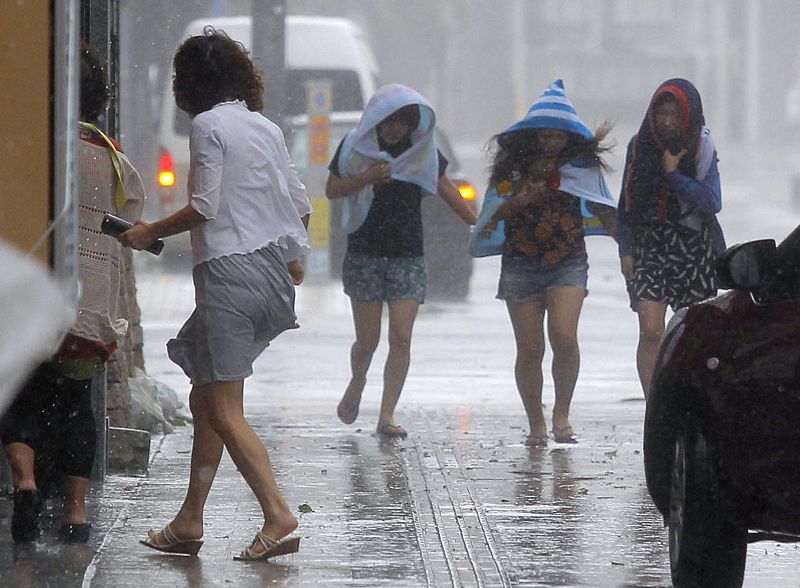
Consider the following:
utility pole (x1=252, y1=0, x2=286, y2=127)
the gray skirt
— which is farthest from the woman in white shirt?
utility pole (x1=252, y1=0, x2=286, y2=127)

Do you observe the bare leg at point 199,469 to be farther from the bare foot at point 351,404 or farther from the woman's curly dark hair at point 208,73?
the bare foot at point 351,404

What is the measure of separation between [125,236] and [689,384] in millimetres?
1862

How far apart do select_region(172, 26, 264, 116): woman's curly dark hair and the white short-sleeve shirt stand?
5 cm

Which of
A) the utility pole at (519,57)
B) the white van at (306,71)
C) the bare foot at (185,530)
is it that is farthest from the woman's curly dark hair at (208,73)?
the utility pole at (519,57)

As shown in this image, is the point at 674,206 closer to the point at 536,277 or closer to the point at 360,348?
the point at 536,277

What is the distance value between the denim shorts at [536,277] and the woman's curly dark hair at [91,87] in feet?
10.0

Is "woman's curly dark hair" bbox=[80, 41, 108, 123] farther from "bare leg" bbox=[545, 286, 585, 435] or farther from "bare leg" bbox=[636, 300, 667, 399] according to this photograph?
"bare leg" bbox=[636, 300, 667, 399]

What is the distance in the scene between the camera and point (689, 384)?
5.36m

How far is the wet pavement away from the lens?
5.97 metres

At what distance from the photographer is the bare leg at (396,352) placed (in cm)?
920

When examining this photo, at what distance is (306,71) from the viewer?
20.6 meters

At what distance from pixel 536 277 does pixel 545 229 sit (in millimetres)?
233

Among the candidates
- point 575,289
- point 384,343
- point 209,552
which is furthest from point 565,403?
point 384,343

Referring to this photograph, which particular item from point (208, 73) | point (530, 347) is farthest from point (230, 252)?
point (530, 347)
